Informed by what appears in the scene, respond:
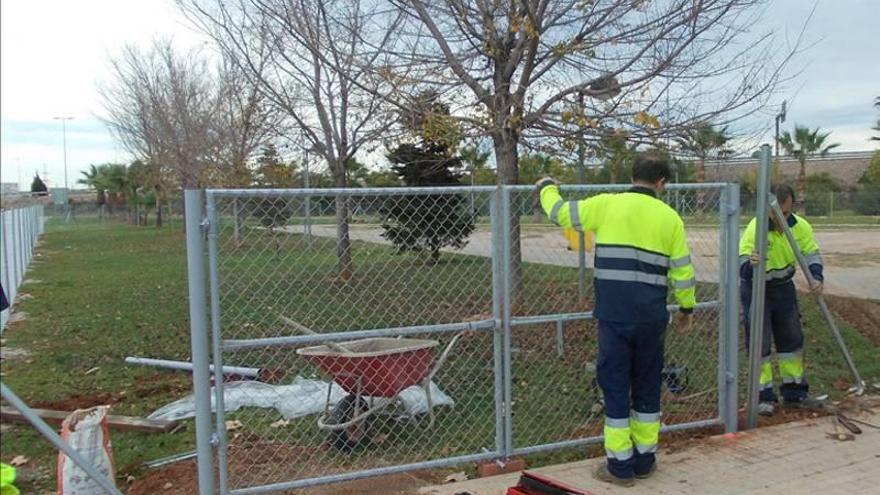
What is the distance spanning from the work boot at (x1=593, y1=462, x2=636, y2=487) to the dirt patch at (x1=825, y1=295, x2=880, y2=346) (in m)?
5.67

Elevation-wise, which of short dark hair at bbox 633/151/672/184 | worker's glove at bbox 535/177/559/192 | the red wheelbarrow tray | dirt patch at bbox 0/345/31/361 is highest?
short dark hair at bbox 633/151/672/184

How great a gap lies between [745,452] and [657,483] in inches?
34.7

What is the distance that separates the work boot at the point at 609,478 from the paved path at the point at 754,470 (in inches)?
1.6

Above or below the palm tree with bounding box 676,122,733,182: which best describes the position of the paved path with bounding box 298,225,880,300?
below

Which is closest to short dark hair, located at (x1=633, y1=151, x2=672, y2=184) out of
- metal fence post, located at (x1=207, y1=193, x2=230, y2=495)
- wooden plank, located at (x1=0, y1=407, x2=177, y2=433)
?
metal fence post, located at (x1=207, y1=193, x2=230, y2=495)

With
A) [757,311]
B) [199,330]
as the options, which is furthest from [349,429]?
[757,311]

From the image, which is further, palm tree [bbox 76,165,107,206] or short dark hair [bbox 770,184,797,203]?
palm tree [bbox 76,165,107,206]

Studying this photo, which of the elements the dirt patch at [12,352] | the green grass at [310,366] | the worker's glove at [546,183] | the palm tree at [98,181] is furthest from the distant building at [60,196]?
the worker's glove at [546,183]

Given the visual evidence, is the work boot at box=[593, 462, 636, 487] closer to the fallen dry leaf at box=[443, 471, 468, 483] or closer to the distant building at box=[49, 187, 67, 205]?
the fallen dry leaf at box=[443, 471, 468, 483]

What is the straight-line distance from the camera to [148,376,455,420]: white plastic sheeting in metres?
5.84

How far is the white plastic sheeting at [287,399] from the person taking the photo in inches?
230

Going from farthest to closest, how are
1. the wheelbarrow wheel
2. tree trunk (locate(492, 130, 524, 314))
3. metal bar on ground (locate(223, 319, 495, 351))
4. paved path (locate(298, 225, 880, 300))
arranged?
tree trunk (locate(492, 130, 524, 314)), paved path (locate(298, 225, 880, 300)), the wheelbarrow wheel, metal bar on ground (locate(223, 319, 495, 351))

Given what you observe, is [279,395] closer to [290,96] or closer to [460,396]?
[460,396]

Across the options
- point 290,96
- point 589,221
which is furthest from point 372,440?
point 290,96
